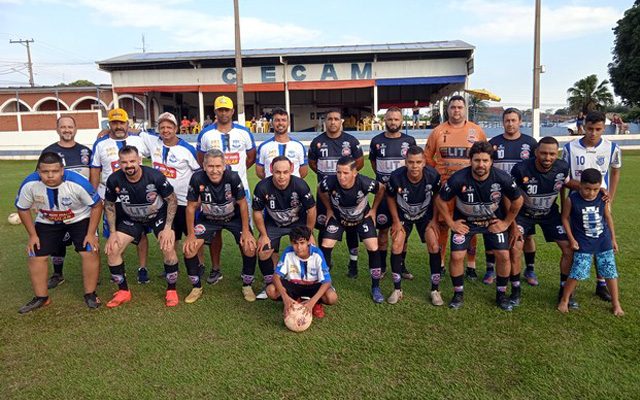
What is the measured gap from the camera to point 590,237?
4375 mm

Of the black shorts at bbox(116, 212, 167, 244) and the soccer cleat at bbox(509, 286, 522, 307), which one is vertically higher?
the black shorts at bbox(116, 212, 167, 244)

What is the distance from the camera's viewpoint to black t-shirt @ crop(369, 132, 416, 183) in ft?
18.0

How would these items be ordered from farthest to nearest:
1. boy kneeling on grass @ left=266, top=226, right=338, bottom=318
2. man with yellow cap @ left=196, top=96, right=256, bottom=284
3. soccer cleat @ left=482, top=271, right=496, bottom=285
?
man with yellow cap @ left=196, top=96, right=256, bottom=284, soccer cleat @ left=482, top=271, right=496, bottom=285, boy kneeling on grass @ left=266, top=226, right=338, bottom=318

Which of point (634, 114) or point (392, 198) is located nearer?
point (392, 198)

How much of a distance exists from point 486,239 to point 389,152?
1.61 metres

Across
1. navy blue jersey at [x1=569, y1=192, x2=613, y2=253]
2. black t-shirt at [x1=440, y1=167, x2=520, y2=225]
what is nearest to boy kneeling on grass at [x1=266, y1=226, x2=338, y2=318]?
black t-shirt at [x1=440, y1=167, x2=520, y2=225]

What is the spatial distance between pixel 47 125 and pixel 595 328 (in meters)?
31.8

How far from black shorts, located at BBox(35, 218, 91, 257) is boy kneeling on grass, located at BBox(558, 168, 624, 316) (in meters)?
5.00

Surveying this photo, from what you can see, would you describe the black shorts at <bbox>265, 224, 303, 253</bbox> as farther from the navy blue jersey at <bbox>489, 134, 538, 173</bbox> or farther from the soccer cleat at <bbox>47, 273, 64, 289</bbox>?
the soccer cleat at <bbox>47, 273, 64, 289</bbox>

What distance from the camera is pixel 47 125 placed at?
28359mm

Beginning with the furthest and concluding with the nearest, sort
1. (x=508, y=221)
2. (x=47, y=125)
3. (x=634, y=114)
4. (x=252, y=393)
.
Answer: (x=634, y=114)
(x=47, y=125)
(x=508, y=221)
(x=252, y=393)

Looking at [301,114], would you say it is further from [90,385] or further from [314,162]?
[90,385]

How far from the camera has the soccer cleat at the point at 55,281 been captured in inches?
216

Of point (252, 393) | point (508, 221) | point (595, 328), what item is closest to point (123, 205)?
point (252, 393)
